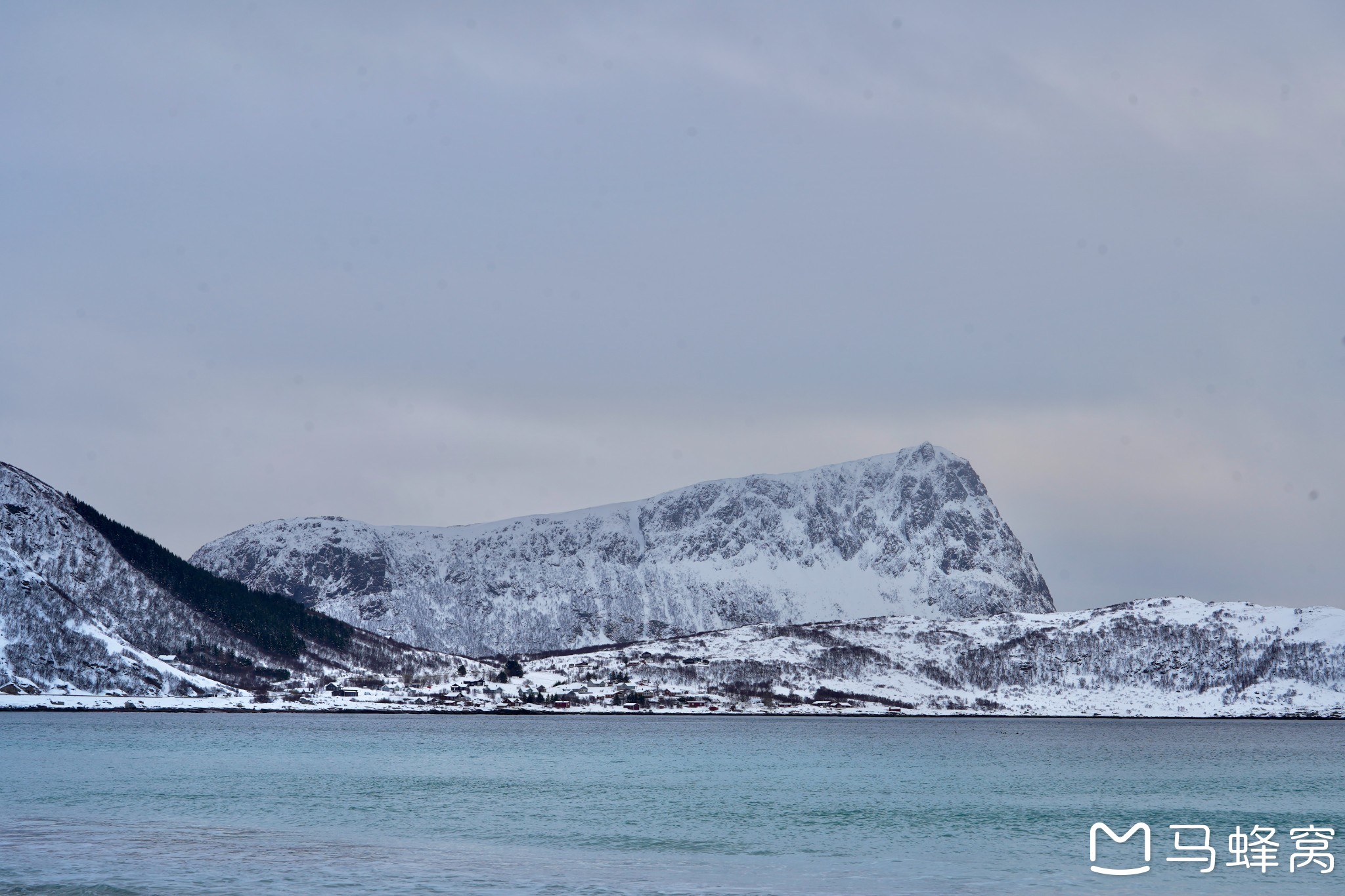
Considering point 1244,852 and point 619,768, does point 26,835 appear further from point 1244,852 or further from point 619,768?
point 619,768

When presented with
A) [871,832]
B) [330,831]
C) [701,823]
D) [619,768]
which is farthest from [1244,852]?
[619,768]

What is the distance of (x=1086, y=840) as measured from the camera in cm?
7544

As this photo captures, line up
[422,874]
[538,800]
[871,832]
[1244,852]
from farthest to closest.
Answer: [538,800] < [871,832] < [1244,852] < [422,874]

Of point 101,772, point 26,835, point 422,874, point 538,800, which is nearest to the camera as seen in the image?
point 422,874

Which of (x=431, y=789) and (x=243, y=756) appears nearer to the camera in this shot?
(x=431, y=789)

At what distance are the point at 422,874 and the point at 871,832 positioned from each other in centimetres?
3147

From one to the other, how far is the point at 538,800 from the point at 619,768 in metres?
46.2

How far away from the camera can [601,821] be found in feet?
271

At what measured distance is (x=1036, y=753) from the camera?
191 meters

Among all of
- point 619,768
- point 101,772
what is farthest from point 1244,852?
point 101,772

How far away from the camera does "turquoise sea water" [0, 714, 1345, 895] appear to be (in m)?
57.0

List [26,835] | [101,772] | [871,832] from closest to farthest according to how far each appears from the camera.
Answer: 1. [26,835]
2. [871,832]
3. [101,772]

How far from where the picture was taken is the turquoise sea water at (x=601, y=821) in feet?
187

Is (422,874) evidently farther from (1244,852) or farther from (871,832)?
(1244,852)
